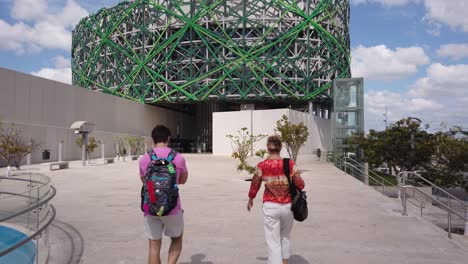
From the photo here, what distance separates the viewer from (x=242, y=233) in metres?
6.97

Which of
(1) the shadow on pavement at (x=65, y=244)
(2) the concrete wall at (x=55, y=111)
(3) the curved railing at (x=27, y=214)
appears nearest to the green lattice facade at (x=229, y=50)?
(2) the concrete wall at (x=55, y=111)

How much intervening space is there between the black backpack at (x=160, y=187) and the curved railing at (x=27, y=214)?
3.74 feet

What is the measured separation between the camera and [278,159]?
458 cm

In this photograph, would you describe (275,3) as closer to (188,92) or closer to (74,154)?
(188,92)

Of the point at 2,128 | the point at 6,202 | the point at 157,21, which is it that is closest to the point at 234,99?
the point at 157,21

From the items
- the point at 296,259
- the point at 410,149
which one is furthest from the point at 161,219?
the point at 410,149

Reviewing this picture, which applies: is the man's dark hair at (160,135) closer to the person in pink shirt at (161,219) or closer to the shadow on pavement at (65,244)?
the person in pink shirt at (161,219)

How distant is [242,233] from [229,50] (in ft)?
121

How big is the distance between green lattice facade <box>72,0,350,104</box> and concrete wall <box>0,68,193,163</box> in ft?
17.2

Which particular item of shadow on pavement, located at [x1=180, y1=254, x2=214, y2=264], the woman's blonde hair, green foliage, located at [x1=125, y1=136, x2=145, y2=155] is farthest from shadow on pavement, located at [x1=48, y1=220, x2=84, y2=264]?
green foliage, located at [x1=125, y1=136, x2=145, y2=155]

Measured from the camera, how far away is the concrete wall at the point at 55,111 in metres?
25.8

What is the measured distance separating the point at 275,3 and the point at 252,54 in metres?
5.62

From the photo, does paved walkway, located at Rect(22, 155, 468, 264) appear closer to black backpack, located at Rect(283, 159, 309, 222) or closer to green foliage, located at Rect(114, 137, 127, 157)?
black backpack, located at Rect(283, 159, 309, 222)

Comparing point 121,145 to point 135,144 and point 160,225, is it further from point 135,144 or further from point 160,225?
point 160,225
